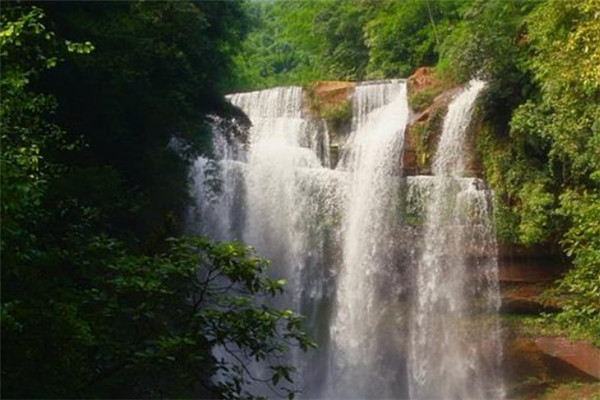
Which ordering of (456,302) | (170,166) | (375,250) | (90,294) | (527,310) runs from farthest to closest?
(375,250), (456,302), (527,310), (170,166), (90,294)

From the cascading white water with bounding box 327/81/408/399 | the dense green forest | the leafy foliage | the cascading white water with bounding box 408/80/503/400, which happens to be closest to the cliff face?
the cascading white water with bounding box 408/80/503/400

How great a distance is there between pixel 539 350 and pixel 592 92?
5.09 metres

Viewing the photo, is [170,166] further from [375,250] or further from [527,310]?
[527,310]

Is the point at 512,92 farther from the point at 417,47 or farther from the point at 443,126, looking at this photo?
the point at 417,47

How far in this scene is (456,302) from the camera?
51.8 ft

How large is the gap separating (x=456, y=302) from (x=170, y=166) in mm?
6999

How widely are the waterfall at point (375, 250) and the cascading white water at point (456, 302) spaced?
2cm

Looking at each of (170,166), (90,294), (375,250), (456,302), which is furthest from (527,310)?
(90,294)

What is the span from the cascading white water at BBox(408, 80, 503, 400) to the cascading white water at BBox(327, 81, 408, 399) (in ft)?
2.70

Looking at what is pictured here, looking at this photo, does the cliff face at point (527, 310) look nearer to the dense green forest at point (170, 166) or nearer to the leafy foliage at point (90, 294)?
the dense green forest at point (170, 166)

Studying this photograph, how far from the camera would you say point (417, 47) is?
2380 cm

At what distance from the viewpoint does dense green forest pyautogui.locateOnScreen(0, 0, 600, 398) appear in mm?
4168

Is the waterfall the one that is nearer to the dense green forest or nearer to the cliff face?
the cliff face

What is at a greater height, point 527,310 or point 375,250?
point 375,250
